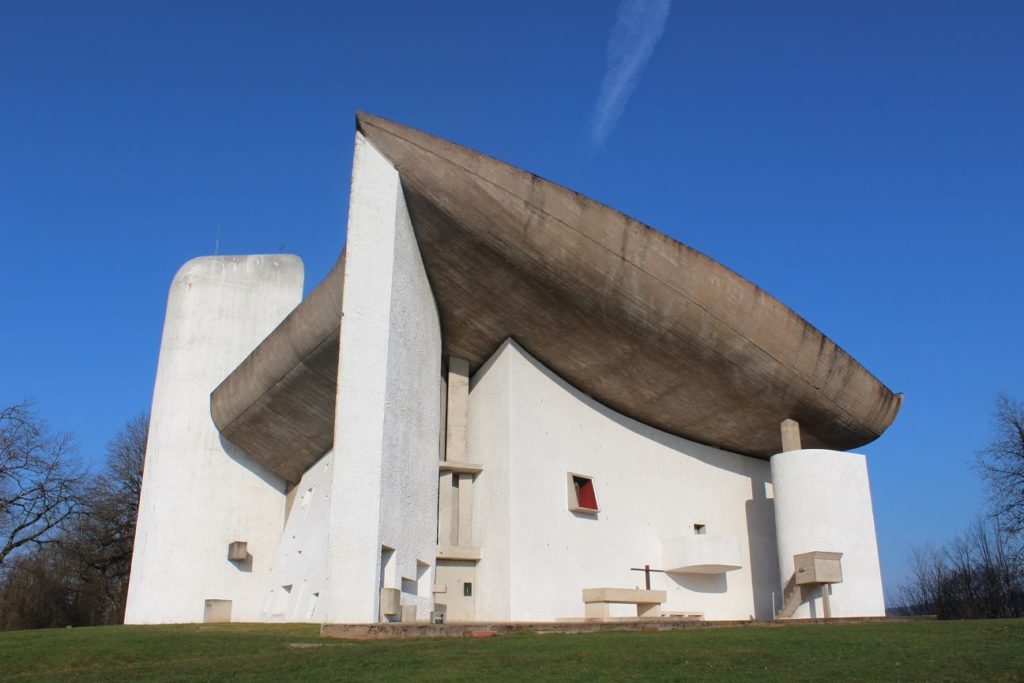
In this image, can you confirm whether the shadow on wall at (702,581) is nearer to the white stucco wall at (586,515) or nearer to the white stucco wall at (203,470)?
the white stucco wall at (586,515)

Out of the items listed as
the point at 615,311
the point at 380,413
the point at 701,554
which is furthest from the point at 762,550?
the point at 380,413

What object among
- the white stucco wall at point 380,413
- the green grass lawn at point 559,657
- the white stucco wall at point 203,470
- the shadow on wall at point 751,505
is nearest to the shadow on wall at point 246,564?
the white stucco wall at point 203,470

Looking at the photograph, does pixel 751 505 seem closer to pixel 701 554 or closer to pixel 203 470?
pixel 701 554

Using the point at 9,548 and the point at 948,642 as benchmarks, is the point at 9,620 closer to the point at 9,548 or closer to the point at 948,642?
the point at 9,548

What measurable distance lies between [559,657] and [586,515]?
32.5 ft

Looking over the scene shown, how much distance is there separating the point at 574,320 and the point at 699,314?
2.46m

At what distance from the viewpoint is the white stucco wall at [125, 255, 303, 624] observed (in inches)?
862

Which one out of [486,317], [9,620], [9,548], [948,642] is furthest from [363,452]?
[9,620]

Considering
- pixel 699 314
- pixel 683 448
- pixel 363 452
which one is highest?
pixel 699 314

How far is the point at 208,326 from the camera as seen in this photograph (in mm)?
23906

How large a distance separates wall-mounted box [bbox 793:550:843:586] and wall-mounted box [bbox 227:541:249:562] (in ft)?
44.9

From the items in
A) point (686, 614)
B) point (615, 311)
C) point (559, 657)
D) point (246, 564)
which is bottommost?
point (559, 657)

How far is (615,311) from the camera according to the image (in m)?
16.8

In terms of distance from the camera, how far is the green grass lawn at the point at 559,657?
741cm
